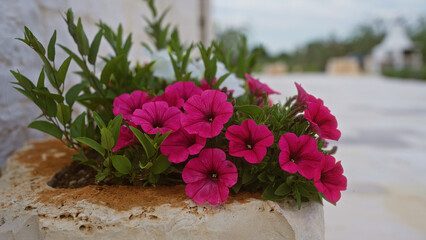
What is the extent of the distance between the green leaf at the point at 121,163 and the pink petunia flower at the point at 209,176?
16 centimetres

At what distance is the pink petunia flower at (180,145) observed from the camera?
90 centimetres

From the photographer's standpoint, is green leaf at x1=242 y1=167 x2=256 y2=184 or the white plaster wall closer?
green leaf at x1=242 y1=167 x2=256 y2=184

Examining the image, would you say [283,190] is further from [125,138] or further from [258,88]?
[258,88]

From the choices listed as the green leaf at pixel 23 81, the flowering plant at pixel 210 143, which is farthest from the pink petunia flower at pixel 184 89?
the green leaf at pixel 23 81

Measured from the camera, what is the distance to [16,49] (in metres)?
1.61

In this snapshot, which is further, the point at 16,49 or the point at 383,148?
the point at 383,148

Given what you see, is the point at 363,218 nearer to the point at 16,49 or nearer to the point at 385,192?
the point at 385,192

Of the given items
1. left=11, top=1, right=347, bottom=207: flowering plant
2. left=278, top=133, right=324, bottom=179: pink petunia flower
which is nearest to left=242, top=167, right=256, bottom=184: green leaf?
left=11, top=1, right=347, bottom=207: flowering plant

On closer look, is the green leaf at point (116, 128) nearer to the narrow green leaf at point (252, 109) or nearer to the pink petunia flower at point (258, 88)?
the narrow green leaf at point (252, 109)

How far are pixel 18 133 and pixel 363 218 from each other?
179 centimetres

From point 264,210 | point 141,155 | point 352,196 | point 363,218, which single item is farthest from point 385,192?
point 141,155

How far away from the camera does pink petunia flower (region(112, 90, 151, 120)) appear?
3.58 ft

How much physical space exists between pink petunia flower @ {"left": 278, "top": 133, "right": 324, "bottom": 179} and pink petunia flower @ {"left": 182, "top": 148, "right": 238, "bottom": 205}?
130 millimetres

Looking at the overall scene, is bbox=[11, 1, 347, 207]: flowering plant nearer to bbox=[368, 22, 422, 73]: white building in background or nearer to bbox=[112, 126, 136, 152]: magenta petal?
bbox=[112, 126, 136, 152]: magenta petal
